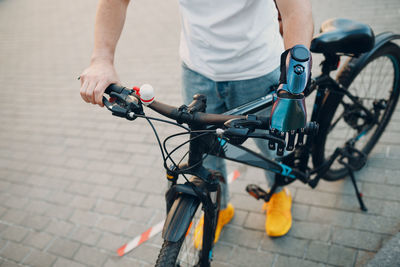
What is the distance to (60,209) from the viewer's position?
10.5 feet

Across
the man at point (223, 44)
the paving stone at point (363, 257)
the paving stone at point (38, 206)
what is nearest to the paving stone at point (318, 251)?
the paving stone at point (363, 257)

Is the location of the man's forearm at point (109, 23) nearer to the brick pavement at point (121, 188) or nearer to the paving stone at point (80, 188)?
the brick pavement at point (121, 188)

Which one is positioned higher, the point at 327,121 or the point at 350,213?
A: the point at 327,121

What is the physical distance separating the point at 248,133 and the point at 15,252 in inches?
107

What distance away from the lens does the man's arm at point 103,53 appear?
1405 millimetres

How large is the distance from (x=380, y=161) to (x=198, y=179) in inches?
81.0

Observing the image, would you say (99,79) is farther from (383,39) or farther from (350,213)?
(350,213)

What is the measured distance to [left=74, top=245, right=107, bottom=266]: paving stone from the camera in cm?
264

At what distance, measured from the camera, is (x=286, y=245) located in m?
2.45

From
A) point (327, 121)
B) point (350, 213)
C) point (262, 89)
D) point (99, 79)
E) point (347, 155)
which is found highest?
point (99, 79)

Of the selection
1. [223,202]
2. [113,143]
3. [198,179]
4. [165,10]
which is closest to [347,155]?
[223,202]

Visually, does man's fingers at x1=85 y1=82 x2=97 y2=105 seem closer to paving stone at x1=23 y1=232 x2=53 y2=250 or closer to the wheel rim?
the wheel rim

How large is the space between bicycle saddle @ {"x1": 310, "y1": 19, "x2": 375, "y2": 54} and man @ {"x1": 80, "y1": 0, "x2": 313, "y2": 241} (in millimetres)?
256

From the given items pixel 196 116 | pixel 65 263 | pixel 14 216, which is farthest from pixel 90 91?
pixel 14 216
